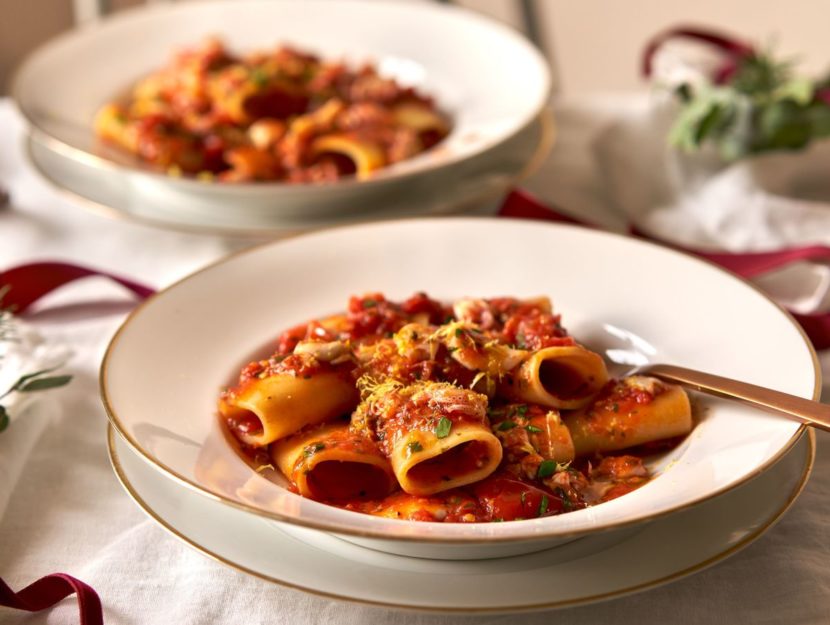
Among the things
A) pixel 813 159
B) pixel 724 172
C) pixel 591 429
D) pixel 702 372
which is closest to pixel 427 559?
pixel 591 429

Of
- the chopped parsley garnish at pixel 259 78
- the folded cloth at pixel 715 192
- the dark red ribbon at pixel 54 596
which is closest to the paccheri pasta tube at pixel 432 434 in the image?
the dark red ribbon at pixel 54 596

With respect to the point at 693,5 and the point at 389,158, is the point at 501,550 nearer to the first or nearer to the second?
the point at 389,158

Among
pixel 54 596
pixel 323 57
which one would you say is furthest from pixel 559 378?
pixel 323 57

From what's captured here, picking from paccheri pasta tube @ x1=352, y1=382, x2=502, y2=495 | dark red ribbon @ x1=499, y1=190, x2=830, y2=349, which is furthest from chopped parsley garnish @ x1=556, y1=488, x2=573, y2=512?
dark red ribbon @ x1=499, y1=190, x2=830, y2=349

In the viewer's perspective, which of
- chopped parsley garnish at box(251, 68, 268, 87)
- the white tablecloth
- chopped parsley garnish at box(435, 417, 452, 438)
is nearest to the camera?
the white tablecloth

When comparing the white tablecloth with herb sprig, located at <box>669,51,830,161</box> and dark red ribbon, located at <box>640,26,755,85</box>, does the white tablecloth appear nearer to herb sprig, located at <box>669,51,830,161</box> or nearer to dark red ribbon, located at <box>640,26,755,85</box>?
herb sprig, located at <box>669,51,830,161</box>

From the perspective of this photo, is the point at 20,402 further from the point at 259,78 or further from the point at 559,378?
the point at 259,78
